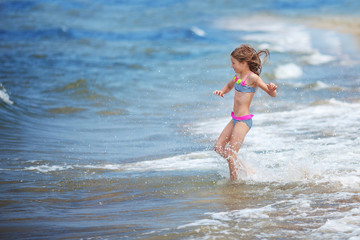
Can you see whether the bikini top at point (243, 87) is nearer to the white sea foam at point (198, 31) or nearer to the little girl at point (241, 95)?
the little girl at point (241, 95)

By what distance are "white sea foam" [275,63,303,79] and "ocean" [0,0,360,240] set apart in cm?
5

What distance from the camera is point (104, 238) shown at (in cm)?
436

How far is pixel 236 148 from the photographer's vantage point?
5973 millimetres

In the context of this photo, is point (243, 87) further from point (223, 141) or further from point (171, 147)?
point (171, 147)

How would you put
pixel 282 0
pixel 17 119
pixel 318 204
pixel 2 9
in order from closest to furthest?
pixel 318 204
pixel 17 119
pixel 2 9
pixel 282 0

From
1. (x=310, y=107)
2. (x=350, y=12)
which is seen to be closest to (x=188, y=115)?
(x=310, y=107)

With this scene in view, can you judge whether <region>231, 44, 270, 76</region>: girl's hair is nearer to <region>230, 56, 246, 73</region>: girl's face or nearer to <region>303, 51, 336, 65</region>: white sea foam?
<region>230, 56, 246, 73</region>: girl's face

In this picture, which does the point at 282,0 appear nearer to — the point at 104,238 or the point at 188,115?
the point at 188,115

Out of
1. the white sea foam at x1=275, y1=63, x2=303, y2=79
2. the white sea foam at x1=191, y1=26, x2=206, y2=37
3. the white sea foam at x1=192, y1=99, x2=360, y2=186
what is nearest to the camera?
the white sea foam at x1=192, y1=99, x2=360, y2=186

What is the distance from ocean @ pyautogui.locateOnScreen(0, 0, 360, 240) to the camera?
15.5 ft

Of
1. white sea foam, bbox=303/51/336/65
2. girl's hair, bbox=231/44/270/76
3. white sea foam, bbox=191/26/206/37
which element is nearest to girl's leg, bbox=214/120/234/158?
girl's hair, bbox=231/44/270/76

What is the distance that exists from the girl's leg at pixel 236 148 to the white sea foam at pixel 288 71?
962cm

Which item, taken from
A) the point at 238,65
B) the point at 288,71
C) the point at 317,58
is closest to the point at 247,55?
the point at 238,65

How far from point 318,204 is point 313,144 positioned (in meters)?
2.68
